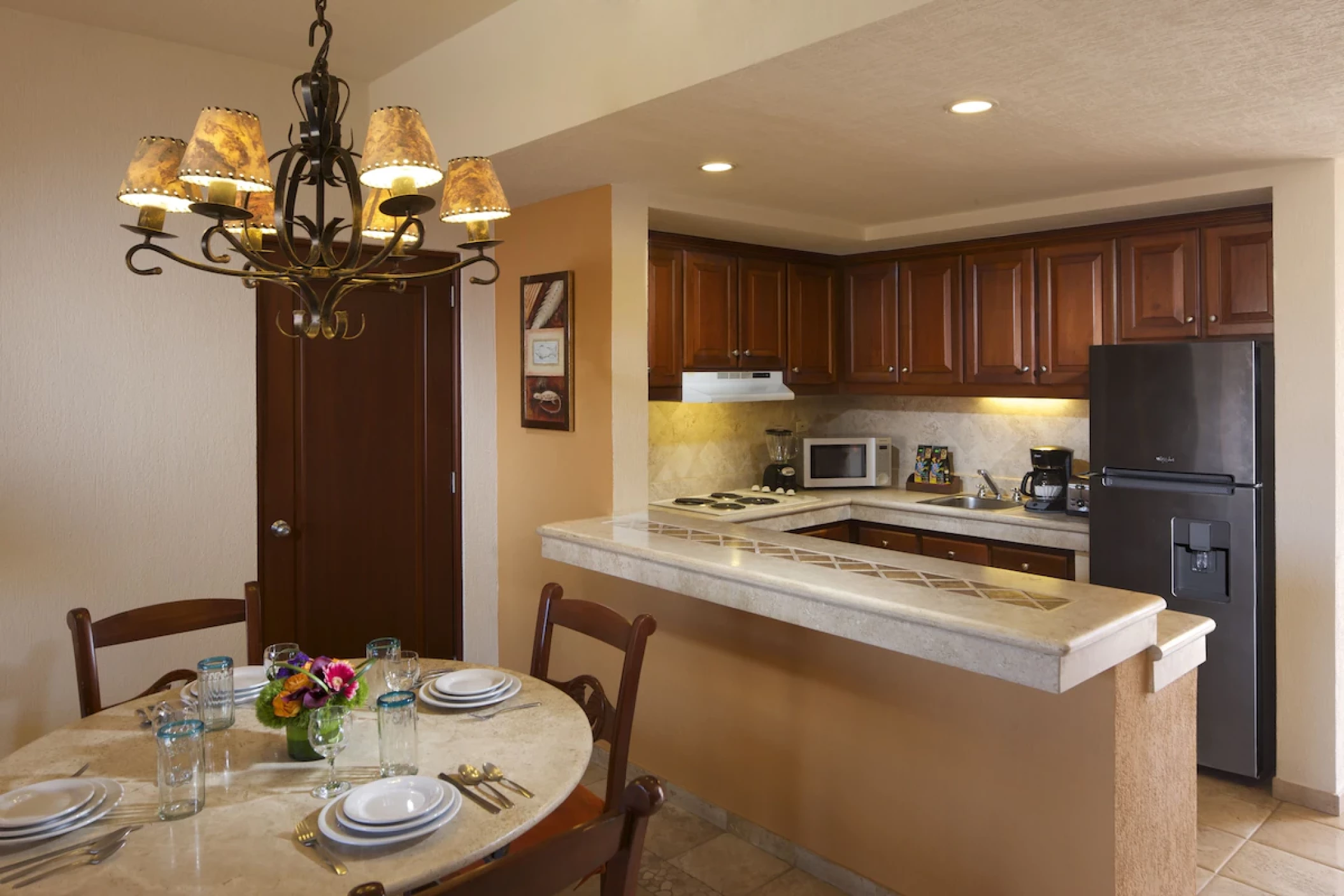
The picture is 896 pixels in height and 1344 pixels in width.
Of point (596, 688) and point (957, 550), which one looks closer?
point (596, 688)

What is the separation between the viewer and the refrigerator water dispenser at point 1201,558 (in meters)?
3.38

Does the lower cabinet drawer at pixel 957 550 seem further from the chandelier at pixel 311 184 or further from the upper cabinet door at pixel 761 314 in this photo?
the chandelier at pixel 311 184

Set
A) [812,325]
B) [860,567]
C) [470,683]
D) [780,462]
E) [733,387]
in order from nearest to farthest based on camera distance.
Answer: [470,683]
[860,567]
[733,387]
[812,325]
[780,462]

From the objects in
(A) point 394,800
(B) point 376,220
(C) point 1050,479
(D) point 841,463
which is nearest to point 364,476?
(B) point 376,220

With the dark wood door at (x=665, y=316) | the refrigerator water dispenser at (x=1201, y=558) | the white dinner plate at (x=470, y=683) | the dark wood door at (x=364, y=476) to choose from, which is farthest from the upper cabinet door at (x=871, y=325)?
the white dinner plate at (x=470, y=683)

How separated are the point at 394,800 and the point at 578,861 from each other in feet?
1.76

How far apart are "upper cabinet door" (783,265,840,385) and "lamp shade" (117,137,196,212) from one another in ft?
11.0

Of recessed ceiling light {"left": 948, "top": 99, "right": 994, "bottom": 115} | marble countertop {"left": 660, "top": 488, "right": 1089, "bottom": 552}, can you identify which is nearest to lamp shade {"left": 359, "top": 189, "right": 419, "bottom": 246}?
recessed ceiling light {"left": 948, "top": 99, "right": 994, "bottom": 115}

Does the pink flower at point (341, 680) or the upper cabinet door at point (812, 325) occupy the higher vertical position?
the upper cabinet door at point (812, 325)

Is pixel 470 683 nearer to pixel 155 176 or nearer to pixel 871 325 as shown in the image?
pixel 155 176

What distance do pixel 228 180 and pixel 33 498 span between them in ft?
6.45

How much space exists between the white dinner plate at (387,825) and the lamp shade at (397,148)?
1.19m

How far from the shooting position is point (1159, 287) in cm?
381

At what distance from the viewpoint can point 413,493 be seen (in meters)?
3.98
